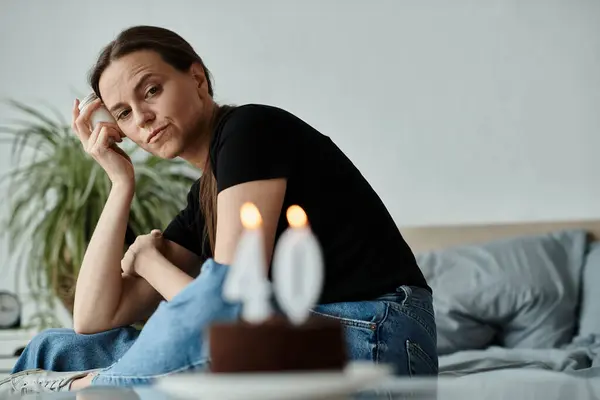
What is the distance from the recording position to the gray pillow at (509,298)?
8.86 ft

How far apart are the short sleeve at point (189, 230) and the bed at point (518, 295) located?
2.99ft

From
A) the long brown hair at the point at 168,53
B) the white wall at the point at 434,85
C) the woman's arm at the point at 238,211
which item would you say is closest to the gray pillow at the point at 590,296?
the white wall at the point at 434,85

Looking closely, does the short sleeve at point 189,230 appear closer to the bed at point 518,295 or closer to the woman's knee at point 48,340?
the woman's knee at point 48,340

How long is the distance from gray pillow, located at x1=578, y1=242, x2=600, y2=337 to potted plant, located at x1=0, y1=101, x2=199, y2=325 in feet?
4.80

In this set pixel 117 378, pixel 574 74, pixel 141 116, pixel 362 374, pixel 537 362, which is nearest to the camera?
pixel 362 374

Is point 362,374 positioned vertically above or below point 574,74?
below

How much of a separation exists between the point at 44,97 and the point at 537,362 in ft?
7.60

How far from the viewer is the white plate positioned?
710 mm

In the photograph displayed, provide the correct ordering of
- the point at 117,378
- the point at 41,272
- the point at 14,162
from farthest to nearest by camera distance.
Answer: the point at 14,162 → the point at 41,272 → the point at 117,378

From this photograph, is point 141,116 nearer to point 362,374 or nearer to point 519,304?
point 362,374

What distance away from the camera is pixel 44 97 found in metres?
3.76

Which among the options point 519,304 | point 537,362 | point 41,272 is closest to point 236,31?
point 41,272

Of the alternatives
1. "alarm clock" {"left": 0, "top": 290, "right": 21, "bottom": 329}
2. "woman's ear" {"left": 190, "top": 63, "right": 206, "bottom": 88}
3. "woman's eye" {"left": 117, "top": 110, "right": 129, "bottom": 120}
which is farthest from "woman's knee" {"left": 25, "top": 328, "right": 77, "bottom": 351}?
"alarm clock" {"left": 0, "top": 290, "right": 21, "bottom": 329}

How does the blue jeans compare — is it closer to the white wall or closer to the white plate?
the white plate
